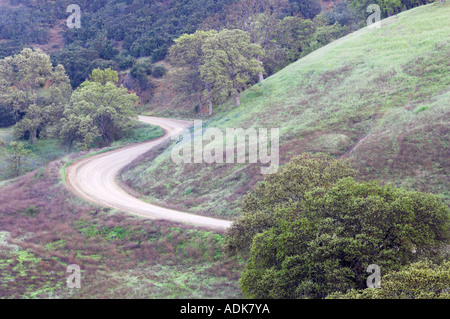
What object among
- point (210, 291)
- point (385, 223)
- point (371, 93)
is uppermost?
point (371, 93)

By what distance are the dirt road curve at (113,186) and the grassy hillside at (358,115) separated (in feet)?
5.15

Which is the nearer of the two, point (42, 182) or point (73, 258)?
point (73, 258)

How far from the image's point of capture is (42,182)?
134 feet

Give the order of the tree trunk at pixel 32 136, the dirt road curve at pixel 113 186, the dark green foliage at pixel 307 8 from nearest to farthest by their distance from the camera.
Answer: the dirt road curve at pixel 113 186 → the tree trunk at pixel 32 136 → the dark green foliage at pixel 307 8

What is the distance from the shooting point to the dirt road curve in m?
29.6

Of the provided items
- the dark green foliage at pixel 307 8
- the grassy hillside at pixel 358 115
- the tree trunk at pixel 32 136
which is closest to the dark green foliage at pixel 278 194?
the grassy hillside at pixel 358 115

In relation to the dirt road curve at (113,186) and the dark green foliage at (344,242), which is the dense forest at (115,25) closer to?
the dirt road curve at (113,186)

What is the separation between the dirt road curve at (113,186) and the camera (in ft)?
97.2

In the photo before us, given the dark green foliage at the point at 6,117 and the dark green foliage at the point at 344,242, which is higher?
the dark green foliage at the point at 6,117

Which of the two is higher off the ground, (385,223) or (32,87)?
(32,87)

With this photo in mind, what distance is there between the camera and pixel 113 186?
39312 mm
